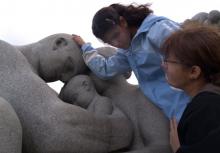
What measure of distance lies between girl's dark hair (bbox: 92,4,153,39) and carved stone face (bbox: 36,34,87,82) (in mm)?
300

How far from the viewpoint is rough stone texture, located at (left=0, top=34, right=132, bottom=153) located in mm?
2705

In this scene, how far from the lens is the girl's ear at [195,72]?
6.46 feet

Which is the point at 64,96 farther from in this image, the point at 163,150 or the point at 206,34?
the point at 206,34

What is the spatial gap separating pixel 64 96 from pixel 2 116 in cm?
80

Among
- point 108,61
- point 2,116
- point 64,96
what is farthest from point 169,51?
point 64,96

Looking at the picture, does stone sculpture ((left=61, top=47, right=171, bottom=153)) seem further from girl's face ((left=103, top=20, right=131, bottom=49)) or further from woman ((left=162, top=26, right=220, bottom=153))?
woman ((left=162, top=26, right=220, bottom=153))

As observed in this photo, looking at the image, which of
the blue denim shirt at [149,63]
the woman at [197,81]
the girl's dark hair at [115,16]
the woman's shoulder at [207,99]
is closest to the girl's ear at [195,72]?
the woman at [197,81]

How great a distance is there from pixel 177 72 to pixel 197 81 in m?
0.09

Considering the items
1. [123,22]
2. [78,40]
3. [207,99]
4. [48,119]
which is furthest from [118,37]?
[207,99]

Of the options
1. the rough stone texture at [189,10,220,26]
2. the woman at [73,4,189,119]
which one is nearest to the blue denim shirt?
the woman at [73,4,189,119]

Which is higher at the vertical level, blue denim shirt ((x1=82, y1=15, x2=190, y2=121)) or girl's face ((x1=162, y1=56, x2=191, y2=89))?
girl's face ((x1=162, y1=56, x2=191, y2=89))

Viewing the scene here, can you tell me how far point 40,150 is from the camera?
8.89 feet

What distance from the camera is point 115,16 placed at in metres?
3.03

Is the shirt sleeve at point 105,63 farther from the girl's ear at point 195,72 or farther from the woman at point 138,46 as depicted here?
the girl's ear at point 195,72
